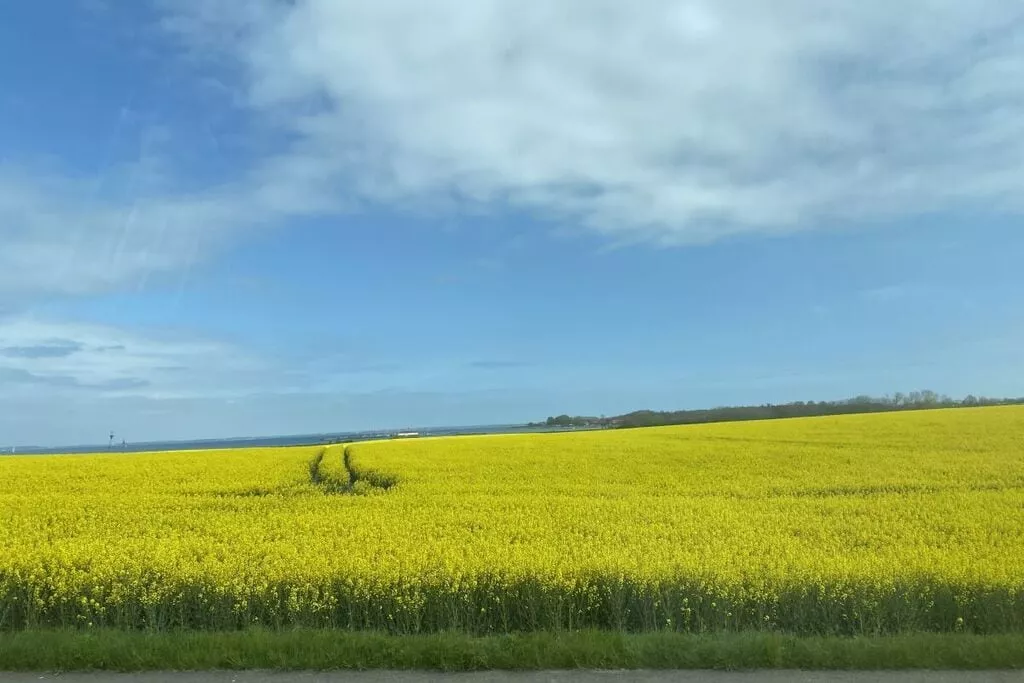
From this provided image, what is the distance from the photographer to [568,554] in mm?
10297

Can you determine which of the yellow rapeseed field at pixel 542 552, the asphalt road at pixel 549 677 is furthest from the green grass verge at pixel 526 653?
the yellow rapeseed field at pixel 542 552

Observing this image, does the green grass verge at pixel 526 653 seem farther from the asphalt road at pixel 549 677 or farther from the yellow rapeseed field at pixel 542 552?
the yellow rapeseed field at pixel 542 552

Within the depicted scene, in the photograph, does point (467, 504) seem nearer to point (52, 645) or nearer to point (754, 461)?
point (52, 645)

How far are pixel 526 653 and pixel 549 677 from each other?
428mm

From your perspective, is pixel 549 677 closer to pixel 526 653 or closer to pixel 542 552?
pixel 526 653

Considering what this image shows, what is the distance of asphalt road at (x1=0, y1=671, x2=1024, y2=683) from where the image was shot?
18.7ft

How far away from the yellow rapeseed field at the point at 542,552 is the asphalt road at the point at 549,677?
2.01 meters

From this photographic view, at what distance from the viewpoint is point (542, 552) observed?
1023cm

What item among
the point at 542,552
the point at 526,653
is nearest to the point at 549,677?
the point at 526,653

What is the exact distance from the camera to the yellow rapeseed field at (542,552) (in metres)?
8.42

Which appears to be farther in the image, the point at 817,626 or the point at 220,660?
the point at 817,626

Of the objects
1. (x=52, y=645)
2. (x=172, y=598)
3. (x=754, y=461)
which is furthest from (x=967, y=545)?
(x=754, y=461)

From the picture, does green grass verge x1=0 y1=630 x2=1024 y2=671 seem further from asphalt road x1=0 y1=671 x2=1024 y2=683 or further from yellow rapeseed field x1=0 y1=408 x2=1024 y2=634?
yellow rapeseed field x1=0 y1=408 x2=1024 y2=634

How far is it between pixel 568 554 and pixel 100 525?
1102 cm
